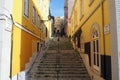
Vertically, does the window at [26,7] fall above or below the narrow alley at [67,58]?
above

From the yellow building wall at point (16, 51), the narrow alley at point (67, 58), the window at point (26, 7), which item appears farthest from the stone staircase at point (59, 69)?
the window at point (26, 7)

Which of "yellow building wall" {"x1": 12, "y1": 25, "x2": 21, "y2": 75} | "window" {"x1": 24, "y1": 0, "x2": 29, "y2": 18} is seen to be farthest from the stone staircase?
"window" {"x1": 24, "y1": 0, "x2": 29, "y2": 18}

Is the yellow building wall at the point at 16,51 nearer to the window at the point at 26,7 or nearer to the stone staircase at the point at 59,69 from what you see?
the stone staircase at the point at 59,69

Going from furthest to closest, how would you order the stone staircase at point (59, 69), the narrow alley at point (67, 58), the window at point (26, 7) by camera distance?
the window at point (26, 7) → the stone staircase at point (59, 69) → the narrow alley at point (67, 58)

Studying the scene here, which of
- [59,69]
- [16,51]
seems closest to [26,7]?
[16,51]

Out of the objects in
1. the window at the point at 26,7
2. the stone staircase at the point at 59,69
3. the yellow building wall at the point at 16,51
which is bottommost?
the stone staircase at the point at 59,69

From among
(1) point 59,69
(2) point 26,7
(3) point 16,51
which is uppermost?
(2) point 26,7

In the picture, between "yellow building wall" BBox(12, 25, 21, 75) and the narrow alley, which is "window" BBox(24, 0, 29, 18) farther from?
"yellow building wall" BBox(12, 25, 21, 75)

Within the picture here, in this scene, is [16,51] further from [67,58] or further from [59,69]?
[67,58]

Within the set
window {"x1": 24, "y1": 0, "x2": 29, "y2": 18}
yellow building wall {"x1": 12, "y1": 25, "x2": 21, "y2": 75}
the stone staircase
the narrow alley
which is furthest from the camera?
window {"x1": 24, "y1": 0, "x2": 29, "y2": 18}

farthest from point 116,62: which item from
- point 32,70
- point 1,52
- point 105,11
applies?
point 32,70

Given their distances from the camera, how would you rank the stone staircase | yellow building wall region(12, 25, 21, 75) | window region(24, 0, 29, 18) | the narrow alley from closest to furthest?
the narrow alley < yellow building wall region(12, 25, 21, 75) < the stone staircase < window region(24, 0, 29, 18)

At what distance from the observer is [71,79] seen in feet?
32.2

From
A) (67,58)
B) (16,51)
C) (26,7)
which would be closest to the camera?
(16,51)
